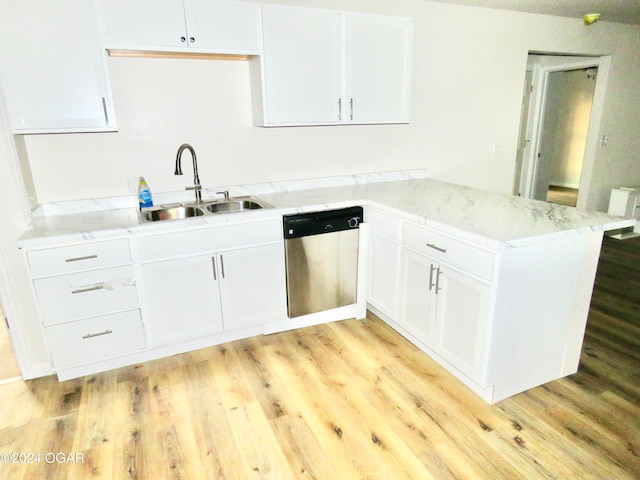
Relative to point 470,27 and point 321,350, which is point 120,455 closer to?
point 321,350

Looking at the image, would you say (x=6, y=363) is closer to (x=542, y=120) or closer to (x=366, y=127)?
(x=366, y=127)

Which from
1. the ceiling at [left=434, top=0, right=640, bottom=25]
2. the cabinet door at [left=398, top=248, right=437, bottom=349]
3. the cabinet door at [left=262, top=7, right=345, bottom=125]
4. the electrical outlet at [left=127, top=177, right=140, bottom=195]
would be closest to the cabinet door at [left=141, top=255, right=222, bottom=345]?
the electrical outlet at [left=127, top=177, right=140, bottom=195]

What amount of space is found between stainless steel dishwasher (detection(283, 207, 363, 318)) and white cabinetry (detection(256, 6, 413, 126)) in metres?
0.71

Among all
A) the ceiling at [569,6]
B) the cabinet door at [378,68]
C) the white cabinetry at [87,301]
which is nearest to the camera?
the white cabinetry at [87,301]

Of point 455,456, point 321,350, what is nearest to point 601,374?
point 455,456

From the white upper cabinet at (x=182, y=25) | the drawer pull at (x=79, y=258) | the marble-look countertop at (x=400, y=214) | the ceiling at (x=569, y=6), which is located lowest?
the drawer pull at (x=79, y=258)

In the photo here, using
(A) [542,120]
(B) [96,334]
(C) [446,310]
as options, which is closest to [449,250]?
(C) [446,310]

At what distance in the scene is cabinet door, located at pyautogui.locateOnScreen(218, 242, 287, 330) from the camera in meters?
2.60

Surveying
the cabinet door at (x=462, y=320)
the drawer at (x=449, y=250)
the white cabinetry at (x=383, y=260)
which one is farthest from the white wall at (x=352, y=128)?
the cabinet door at (x=462, y=320)

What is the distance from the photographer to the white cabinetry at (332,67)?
2.65 metres

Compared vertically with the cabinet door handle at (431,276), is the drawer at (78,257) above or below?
above

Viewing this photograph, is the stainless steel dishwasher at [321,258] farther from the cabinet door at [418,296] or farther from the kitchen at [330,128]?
the kitchen at [330,128]

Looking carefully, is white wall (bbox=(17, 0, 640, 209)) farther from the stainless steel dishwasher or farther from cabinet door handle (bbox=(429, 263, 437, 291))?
cabinet door handle (bbox=(429, 263, 437, 291))

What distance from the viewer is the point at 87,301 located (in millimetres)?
2291
